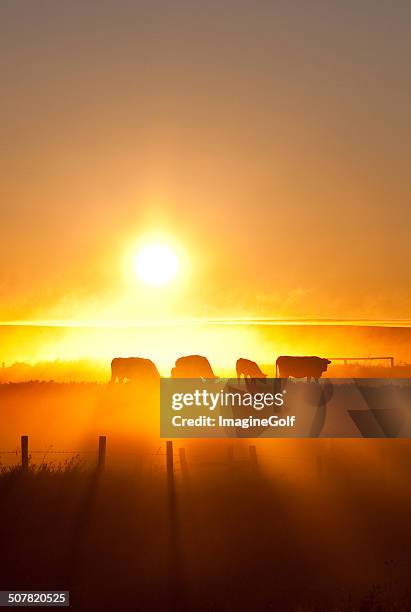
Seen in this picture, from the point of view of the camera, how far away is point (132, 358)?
48969 mm

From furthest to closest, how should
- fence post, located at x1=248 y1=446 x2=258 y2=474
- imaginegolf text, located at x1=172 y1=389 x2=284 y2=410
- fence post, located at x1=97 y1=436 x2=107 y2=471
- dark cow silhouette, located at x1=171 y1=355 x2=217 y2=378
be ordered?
dark cow silhouette, located at x1=171 y1=355 x2=217 y2=378
imaginegolf text, located at x1=172 y1=389 x2=284 y2=410
fence post, located at x1=248 y1=446 x2=258 y2=474
fence post, located at x1=97 y1=436 x2=107 y2=471

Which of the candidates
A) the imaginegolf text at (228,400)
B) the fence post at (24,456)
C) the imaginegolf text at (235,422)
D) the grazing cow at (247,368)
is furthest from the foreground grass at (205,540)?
the grazing cow at (247,368)

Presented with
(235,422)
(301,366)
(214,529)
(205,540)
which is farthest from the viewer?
(301,366)

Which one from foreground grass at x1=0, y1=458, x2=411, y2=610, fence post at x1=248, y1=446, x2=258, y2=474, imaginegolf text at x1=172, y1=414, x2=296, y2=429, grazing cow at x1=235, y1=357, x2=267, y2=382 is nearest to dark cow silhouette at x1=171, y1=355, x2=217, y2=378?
grazing cow at x1=235, y1=357, x2=267, y2=382

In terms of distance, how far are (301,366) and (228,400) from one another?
15.1m

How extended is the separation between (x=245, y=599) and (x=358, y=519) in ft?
15.5

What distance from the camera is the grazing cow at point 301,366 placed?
47.8m

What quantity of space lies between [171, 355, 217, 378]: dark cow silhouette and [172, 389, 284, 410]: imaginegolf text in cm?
910

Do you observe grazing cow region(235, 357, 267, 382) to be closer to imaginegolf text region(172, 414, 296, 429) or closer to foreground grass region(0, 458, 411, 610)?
imaginegolf text region(172, 414, 296, 429)

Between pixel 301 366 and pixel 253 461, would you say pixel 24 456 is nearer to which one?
pixel 253 461

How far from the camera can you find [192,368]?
151ft

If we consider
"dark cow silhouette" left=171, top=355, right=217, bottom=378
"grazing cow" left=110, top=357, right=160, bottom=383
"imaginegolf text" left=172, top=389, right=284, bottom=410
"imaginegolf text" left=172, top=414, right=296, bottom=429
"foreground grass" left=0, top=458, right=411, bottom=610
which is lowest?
"foreground grass" left=0, top=458, right=411, bottom=610

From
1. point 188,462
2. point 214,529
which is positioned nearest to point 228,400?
point 188,462

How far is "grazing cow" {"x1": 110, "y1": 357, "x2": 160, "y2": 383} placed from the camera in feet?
156
